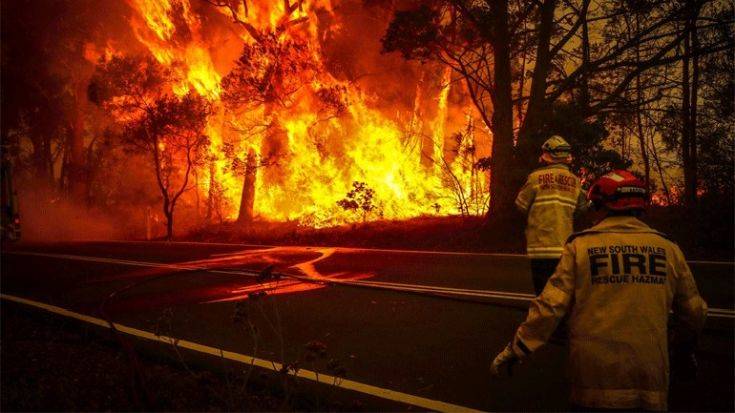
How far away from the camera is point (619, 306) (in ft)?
8.32

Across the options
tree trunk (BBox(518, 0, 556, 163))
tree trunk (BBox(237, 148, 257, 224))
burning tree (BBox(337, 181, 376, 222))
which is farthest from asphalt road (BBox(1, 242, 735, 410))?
tree trunk (BBox(237, 148, 257, 224))

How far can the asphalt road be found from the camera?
4430 millimetres

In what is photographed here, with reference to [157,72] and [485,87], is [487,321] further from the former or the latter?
[157,72]

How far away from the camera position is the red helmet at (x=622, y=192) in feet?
8.57

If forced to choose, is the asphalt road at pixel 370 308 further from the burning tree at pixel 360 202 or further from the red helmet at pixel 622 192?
the burning tree at pixel 360 202

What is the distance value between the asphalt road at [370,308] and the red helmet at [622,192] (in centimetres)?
196

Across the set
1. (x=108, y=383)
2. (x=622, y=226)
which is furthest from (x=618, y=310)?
(x=108, y=383)

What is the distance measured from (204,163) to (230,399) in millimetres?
22723

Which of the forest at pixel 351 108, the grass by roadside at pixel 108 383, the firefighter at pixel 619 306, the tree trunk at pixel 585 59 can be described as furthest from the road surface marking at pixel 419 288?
the tree trunk at pixel 585 59

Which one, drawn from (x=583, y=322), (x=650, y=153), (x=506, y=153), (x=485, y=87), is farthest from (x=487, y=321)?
(x=650, y=153)

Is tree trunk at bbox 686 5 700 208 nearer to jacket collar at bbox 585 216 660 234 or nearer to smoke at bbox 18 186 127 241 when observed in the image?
jacket collar at bbox 585 216 660 234

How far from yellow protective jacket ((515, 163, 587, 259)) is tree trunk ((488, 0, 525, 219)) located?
944cm

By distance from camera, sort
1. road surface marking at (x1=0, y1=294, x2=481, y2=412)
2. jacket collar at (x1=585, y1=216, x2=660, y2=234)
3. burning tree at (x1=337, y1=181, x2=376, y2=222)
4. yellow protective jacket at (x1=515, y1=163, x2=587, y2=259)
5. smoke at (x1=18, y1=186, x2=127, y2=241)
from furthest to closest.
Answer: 1. smoke at (x1=18, y1=186, x2=127, y2=241)
2. burning tree at (x1=337, y1=181, x2=376, y2=222)
3. yellow protective jacket at (x1=515, y1=163, x2=587, y2=259)
4. road surface marking at (x1=0, y1=294, x2=481, y2=412)
5. jacket collar at (x1=585, y1=216, x2=660, y2=234)

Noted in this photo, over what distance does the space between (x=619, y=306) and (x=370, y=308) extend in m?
4.76
